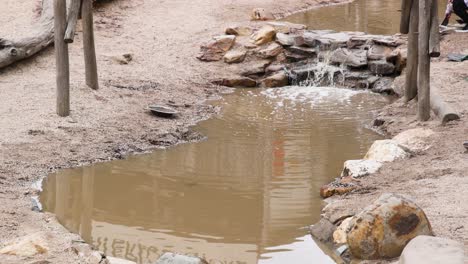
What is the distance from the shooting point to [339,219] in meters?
6.77

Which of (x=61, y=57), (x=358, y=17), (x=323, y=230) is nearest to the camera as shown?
(x=323, y=230)

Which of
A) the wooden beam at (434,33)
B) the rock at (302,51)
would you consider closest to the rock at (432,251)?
the wooden beam at (434,33)

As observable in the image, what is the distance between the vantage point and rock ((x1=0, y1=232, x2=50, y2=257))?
19.2ft

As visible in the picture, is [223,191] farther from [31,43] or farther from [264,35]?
[264,35]

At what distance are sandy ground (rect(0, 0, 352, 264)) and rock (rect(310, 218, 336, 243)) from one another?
2108 mm

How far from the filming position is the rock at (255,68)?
13953 millimetres

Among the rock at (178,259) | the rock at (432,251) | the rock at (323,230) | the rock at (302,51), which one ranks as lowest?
the rock at (302,51)

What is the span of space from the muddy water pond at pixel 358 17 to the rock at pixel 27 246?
12.1 meters

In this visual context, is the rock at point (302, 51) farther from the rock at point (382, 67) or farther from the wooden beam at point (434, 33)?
the wooden beam at point (434, 33)

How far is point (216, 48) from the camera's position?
48.2 feet

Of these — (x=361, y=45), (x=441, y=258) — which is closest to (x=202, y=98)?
(x=361, y=45)

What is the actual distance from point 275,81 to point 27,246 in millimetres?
8292

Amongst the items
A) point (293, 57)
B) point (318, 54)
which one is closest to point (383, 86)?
point (318, 54)

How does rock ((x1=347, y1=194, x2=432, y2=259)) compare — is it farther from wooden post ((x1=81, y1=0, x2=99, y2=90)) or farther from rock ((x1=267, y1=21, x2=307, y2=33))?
rock ((x1=267, y1=21, x2=307, y2=33))
